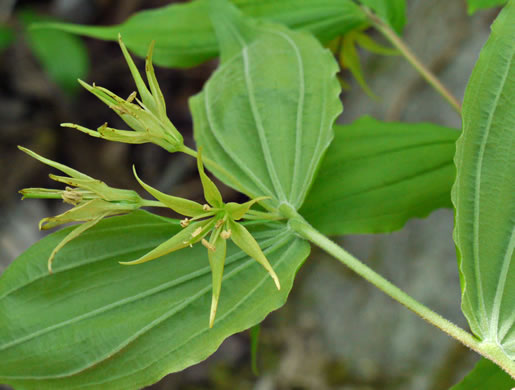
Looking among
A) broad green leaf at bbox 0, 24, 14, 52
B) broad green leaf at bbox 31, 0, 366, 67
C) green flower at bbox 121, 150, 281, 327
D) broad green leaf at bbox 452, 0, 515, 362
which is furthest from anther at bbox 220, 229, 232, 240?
broad green leaf at bbox 0, 24, 14, 52

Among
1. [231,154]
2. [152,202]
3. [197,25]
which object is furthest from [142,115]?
[197,25]

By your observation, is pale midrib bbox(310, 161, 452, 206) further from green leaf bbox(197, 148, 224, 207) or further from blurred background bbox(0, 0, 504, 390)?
blurred background bbox(0, 0, 504, 390)

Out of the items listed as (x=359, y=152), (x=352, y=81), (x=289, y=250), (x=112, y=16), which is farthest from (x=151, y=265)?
(x=112, y=16)

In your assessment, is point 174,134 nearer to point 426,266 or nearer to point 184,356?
point 184,356

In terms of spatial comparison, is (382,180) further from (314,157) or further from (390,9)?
(390,9)

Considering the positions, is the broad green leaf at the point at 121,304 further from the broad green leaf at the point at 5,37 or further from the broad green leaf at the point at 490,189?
the broad green leaf at the point at 5,37

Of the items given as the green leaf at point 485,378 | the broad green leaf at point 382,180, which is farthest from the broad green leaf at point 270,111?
the green leaf at point 485,378
